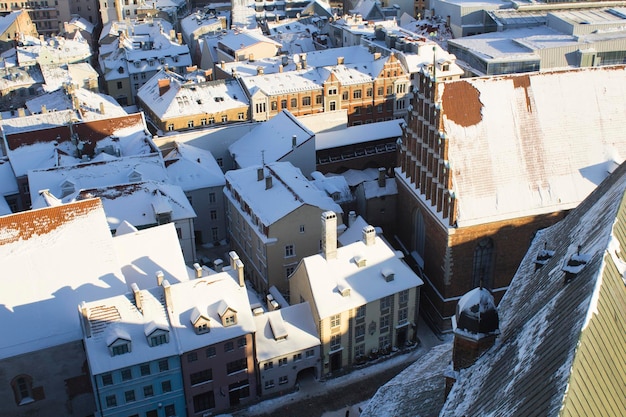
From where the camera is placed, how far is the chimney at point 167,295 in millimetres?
52594

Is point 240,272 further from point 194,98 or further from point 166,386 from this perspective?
point 194,98

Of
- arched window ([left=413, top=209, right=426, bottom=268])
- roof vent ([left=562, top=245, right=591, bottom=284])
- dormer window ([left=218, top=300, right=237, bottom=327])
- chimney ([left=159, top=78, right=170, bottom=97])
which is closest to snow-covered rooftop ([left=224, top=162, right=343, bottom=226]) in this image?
arched window ([left=413, top=209, right=426, bottom=268])

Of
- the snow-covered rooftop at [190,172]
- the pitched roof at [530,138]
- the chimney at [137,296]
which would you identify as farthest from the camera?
the snow-covered rooftop at [190,172]

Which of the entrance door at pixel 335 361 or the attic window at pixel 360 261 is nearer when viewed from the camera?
the entrance door at pixel 335 361

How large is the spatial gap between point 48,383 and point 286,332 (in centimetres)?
1815

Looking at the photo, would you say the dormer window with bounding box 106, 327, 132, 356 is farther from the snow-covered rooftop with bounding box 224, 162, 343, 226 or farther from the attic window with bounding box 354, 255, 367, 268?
the snow-covered rooftop with bounding box 224, 162, 343, 226

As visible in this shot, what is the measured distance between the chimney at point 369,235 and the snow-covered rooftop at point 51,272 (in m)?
20.2

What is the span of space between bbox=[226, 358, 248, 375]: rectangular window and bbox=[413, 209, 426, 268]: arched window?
2072 cm

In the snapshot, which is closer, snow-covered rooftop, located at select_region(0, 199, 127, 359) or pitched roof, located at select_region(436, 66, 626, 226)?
snow-covered rooftop, located at select_region(0, 199, 127, 359)

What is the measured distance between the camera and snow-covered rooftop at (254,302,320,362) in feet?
187

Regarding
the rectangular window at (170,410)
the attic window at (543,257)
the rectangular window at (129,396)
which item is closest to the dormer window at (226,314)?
the rectangular window at (170,410)

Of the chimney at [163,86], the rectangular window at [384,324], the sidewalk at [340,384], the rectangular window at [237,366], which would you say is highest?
the chimney at [163,86]

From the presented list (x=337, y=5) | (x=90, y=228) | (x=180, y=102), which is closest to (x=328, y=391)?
(x=90, y=228)

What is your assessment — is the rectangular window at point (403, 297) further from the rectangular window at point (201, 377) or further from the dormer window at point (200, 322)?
the rectangular window at point (201, 377)
